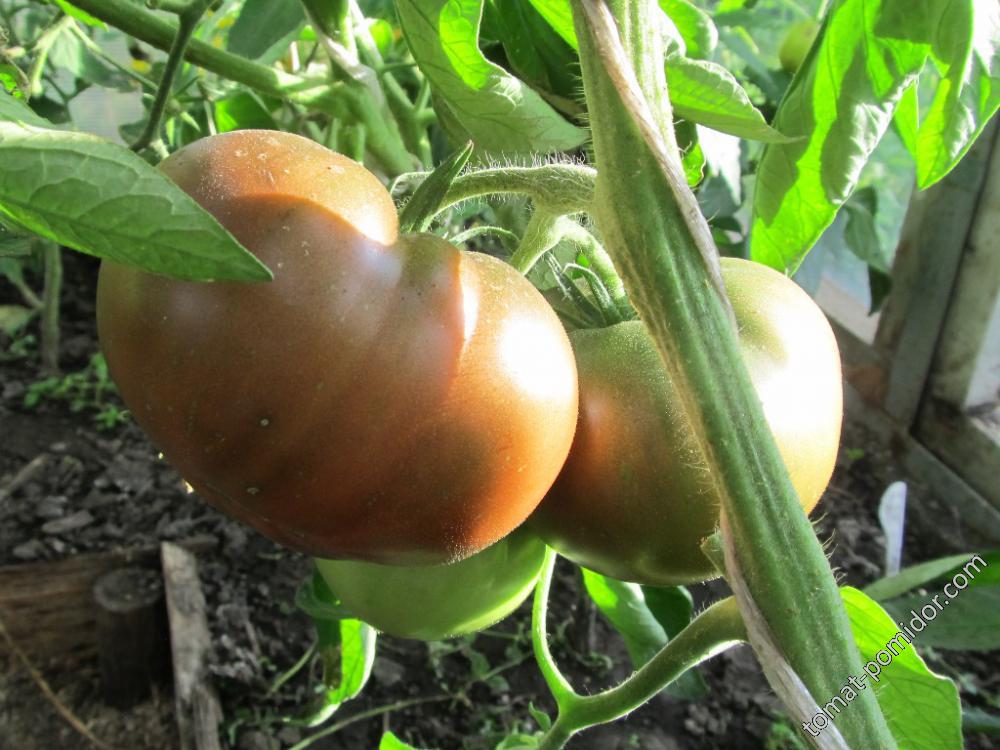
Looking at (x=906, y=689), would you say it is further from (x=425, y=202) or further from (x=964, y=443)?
(x=964, y=443)

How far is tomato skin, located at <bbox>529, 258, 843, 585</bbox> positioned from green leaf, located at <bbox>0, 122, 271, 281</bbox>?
0.18m

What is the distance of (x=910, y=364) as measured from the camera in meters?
1.36

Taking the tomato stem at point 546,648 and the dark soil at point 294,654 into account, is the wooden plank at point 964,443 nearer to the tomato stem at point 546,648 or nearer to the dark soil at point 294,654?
the dark soil at point 294,654

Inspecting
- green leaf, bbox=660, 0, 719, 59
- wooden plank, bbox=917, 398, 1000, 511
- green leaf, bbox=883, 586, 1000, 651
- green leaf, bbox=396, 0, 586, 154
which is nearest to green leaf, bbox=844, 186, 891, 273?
wooden plank, bbox=917, 398, 1000, 511

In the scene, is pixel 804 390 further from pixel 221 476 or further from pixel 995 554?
pixel 995 554

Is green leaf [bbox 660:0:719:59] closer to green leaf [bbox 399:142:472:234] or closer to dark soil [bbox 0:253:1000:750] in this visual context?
green leaf [bbox 399:142:472:234]

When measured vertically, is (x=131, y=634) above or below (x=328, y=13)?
below

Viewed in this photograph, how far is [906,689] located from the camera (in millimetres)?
401

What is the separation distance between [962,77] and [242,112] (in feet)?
1.80

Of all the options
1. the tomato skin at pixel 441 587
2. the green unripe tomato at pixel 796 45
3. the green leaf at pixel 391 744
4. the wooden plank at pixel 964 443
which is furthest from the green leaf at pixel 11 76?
the wooden plank at pixel 964 443

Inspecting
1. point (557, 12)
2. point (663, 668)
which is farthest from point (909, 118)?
point (663, 668)

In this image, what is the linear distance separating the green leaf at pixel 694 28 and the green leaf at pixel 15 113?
0.33m

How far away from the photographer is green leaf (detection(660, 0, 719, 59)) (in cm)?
51

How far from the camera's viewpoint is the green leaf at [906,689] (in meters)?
0.38
